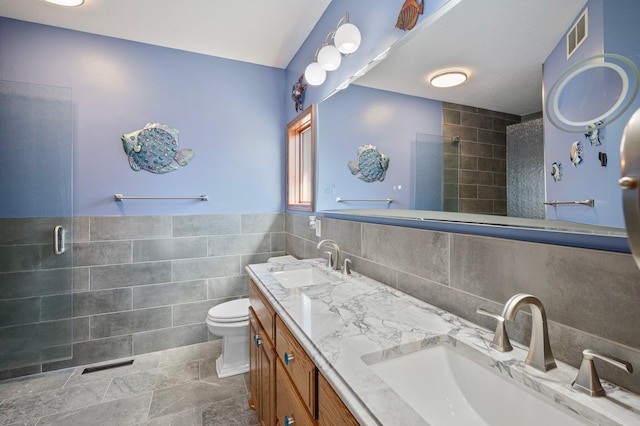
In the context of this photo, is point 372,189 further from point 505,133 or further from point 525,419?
point 525,419

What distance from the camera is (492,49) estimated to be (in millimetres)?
911

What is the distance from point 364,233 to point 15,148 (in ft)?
8.30

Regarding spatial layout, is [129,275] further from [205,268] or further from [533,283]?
[533,283]

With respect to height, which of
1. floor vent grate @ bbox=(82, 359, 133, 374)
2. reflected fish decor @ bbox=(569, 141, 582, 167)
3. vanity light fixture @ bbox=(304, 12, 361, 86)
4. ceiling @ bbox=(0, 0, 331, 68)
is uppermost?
ceiling @ bbox=(0, 0, 331, 68)

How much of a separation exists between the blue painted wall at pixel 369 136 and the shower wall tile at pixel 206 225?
3.28 feet

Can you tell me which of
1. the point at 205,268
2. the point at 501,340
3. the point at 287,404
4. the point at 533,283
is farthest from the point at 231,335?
the point at 533,283

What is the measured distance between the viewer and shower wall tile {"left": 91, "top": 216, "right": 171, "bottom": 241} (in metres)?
2.34

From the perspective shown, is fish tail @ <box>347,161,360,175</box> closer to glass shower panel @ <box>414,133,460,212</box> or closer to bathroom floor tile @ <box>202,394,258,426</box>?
glass shower panel @ <box>414,133,460,212</box>

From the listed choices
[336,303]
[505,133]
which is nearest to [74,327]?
[336,303]

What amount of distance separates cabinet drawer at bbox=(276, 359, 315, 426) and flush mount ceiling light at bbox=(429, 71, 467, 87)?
47.3 inches

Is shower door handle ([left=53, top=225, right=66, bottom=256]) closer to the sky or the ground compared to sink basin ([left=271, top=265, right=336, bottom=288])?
closer to the sky

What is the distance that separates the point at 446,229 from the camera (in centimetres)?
112

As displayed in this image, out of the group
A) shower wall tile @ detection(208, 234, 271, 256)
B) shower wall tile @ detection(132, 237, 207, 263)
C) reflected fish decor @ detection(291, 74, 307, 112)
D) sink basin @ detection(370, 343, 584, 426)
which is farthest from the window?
sink basin @ detection(370, 343, 584, 426)

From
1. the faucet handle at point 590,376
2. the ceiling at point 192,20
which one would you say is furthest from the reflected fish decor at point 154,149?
the faucet handle at point 590,376
